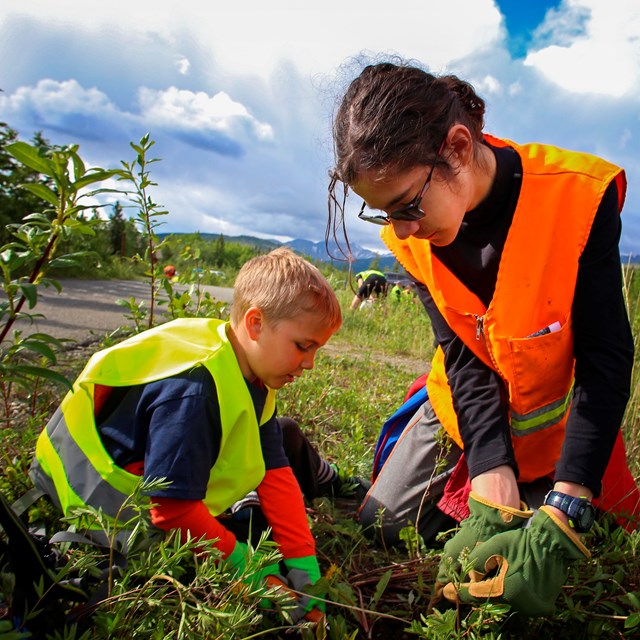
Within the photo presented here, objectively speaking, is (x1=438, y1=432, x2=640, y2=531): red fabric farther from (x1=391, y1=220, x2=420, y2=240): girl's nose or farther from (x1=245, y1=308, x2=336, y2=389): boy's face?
(x1=391, y1=220, x2=420, y2=240): girl's nose

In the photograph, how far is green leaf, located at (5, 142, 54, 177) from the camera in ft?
3.16

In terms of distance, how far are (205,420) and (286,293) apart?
0.52m

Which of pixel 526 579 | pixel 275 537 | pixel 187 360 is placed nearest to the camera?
pixel 526 579

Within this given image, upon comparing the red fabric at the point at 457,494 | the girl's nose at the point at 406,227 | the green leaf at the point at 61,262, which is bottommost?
the red fabric at the point at 457,494

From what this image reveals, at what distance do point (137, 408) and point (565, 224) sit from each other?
1.45 metres

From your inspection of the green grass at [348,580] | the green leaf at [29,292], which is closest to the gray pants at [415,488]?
the green grass at [348,580]

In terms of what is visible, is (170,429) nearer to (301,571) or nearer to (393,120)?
(301,571)

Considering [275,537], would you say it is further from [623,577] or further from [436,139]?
[436,139]

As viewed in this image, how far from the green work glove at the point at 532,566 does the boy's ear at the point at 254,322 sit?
95cm

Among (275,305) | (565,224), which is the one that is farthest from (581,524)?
(275,305)

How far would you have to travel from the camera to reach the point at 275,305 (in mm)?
1839

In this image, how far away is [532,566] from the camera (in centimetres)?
144

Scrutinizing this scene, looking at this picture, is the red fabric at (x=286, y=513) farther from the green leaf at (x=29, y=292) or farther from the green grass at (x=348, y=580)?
the green leaf at (x=29, y=292)

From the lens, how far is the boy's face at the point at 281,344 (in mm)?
1805
